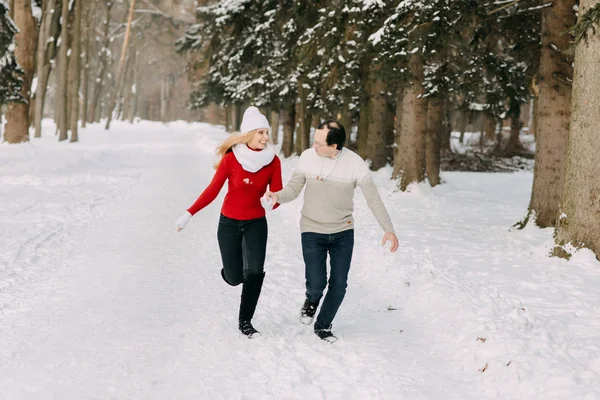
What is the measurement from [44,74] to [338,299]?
75.2ft

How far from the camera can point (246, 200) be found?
4.80m

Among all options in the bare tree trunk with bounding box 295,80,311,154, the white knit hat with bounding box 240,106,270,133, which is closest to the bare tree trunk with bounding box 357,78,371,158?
the bare tree trunk with bounding box 295,80,311,154

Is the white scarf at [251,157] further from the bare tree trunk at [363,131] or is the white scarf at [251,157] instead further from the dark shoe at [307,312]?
the bare tree trunk at [363,131]

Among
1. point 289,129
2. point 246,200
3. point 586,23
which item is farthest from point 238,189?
point 289,129

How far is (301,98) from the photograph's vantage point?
2056 centimetres

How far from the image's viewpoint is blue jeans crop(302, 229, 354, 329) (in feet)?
15.6

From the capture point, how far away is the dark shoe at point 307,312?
16.9 ft

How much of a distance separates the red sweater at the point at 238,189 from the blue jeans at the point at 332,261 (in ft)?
1.72

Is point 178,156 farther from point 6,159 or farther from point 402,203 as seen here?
point 402,203

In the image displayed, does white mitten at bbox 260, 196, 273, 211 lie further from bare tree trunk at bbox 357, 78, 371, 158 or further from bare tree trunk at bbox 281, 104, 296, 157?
bare tree trunk at bbox 281, 104, 296, 157

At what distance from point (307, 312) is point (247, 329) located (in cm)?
60

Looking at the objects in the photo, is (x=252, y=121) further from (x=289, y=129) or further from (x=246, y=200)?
(x=289, y=129)

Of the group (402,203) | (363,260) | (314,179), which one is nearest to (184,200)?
(402,203)

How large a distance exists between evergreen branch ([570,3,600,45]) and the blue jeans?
464 cm
